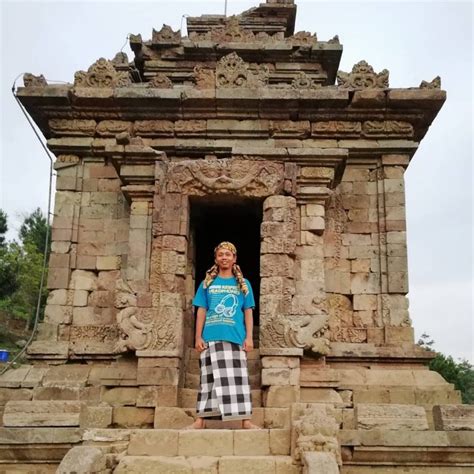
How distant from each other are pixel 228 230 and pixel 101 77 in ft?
12.8

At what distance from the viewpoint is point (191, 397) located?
8.38 meters

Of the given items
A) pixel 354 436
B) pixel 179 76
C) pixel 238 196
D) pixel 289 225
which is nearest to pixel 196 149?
pixel 238 196

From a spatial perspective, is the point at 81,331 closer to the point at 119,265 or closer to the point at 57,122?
the point at 119,265

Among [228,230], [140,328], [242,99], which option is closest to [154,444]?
[140,328]

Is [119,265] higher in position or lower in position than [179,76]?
lower

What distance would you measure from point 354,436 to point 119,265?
4242 millimetres

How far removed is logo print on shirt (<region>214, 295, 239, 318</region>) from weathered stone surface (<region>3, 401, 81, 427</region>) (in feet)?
6.48

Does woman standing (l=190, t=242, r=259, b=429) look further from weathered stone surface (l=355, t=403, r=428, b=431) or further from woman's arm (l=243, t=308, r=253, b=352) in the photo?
weathered stone surface (l=355, t=403, r=428, b=431)

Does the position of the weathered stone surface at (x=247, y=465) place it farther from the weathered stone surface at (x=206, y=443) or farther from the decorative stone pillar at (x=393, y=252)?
the decorative stone pillar at (x=393, y=252)

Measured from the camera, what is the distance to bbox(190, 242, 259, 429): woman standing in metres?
7.18

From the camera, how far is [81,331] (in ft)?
29.7

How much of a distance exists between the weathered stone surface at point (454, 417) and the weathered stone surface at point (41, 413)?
4129 mm

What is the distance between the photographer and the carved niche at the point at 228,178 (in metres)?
8.82

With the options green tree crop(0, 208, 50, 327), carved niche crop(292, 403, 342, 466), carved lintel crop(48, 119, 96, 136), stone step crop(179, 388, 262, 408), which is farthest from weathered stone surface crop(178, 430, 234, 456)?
green tree crop(0, 208, 50, 327)
